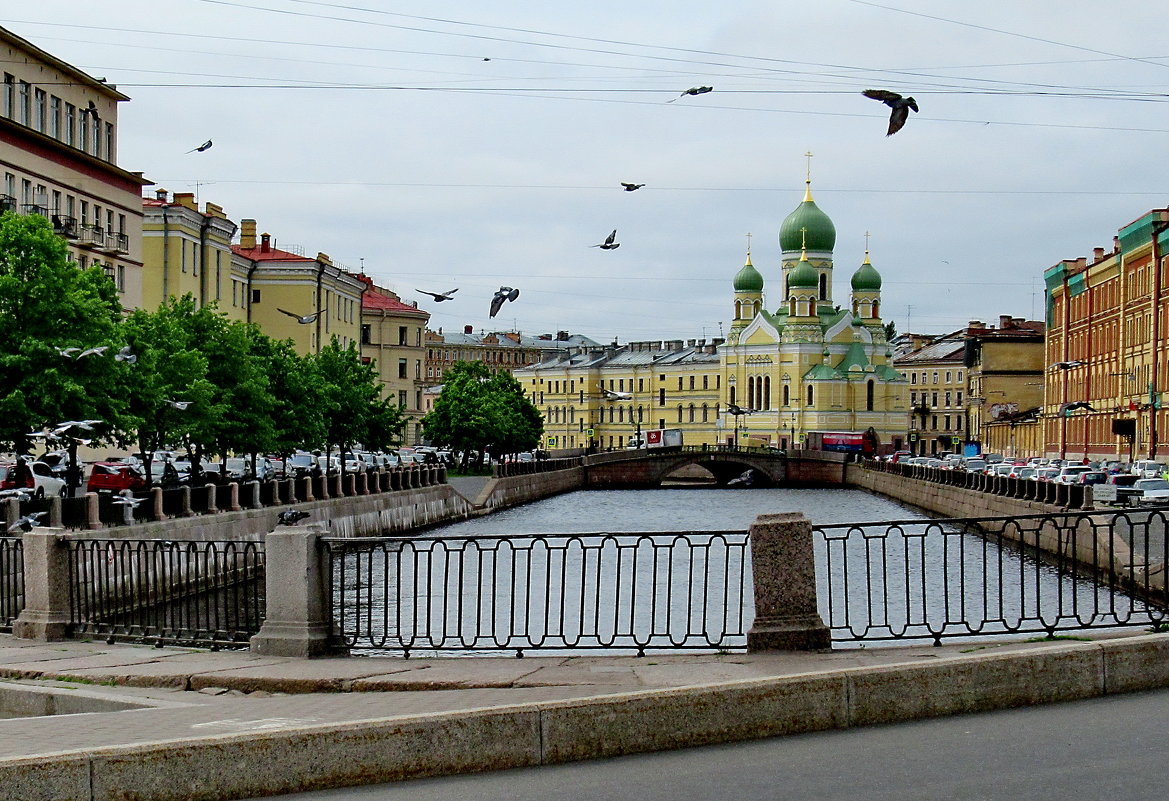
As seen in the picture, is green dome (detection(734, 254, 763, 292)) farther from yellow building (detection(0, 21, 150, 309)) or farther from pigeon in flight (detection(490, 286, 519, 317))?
pigeon in flight (detection(490, 286, 519, 317))

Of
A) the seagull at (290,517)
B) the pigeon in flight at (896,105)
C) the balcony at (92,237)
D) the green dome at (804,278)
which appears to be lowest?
the seagull at (290,517)

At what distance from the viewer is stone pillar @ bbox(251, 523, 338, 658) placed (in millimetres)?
12633

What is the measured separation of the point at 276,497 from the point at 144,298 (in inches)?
1002

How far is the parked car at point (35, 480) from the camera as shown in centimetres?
3612

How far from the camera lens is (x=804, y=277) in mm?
150750

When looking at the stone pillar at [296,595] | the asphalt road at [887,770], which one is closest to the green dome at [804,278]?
the stone pillar at [296,595]

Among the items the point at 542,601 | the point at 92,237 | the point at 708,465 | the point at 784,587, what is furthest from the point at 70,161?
the point at 708,465

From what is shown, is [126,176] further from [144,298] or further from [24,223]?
[24,223]

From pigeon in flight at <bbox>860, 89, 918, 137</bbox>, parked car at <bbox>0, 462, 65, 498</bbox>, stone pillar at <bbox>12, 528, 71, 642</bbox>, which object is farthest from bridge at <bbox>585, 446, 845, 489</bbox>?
stone pillar at <bbox>12, 528, 71, 642</bbox>

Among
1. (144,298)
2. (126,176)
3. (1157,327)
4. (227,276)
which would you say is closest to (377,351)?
(227,276)

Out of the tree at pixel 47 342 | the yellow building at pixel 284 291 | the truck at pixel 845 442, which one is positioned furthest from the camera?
the truck at pixel 845 442

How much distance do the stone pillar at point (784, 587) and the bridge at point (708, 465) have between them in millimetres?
102183

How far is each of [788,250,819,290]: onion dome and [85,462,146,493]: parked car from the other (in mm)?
113104

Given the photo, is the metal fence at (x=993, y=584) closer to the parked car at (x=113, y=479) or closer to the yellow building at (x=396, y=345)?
the parked car at (x=113, y=479)
